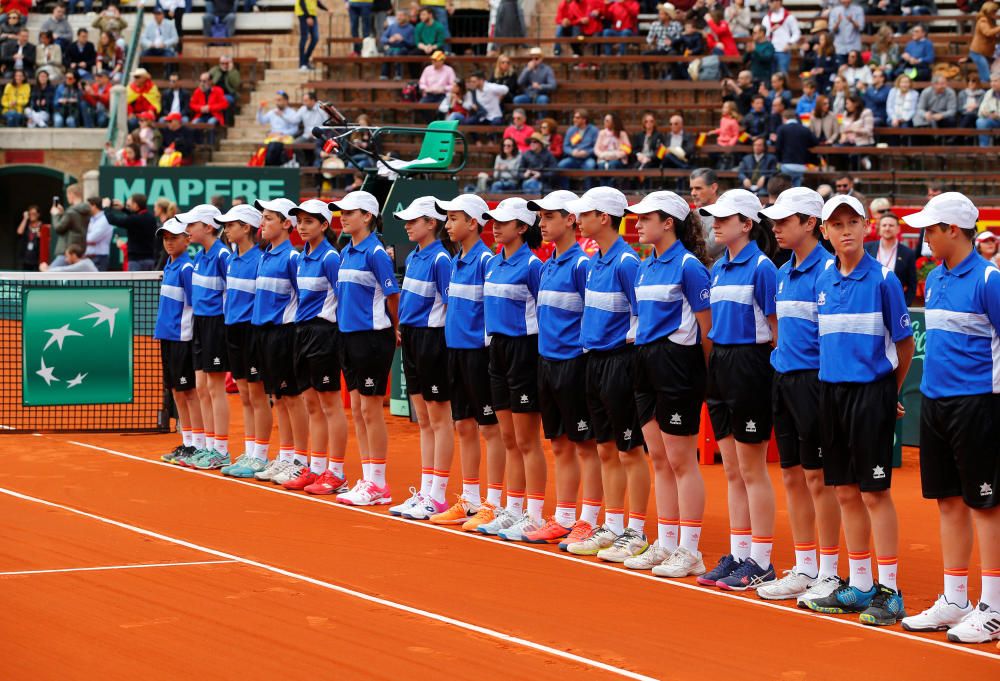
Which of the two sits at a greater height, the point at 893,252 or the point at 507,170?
the point at 507,170

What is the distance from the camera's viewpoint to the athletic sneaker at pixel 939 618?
800 cm

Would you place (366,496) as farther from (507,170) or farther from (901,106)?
(901,106)

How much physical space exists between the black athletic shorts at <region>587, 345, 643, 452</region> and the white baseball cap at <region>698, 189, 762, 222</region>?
110 cm

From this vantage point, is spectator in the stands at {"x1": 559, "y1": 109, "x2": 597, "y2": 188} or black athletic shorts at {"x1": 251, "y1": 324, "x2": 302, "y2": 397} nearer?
black athletic shorts at {"x1": 251, "y1": 324, "x2": 302, "y2": 397}

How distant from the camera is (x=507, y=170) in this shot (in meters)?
23.9

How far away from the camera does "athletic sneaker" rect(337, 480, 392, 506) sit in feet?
39.2

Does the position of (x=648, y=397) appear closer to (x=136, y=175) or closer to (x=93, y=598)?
(x=93, y=598)

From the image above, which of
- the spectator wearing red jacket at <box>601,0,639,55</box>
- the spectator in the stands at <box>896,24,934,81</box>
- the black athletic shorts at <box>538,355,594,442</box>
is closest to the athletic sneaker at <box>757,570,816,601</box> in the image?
the black athletic shorts at <box>538,355,594,442</box>

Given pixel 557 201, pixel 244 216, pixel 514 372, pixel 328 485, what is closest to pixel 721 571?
pixel 514 372

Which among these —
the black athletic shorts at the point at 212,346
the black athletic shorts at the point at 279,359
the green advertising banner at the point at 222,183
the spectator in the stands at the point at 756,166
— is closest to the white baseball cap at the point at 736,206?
the black athletic shorts at the point at 279,359

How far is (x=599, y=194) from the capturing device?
10.1 m

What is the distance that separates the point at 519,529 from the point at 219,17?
938 inches

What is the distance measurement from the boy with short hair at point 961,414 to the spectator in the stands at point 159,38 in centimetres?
2537

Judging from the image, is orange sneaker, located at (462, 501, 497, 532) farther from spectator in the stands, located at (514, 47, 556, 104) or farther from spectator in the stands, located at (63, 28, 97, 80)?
spectator in the stands, located at (63, 28, 97, 80)
